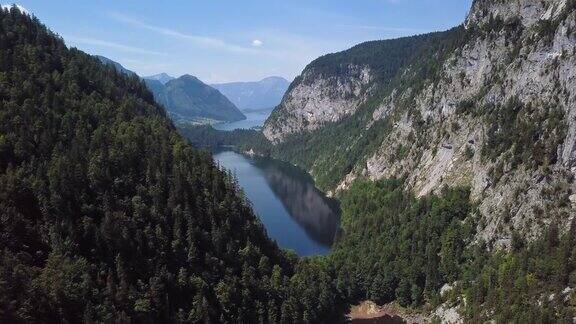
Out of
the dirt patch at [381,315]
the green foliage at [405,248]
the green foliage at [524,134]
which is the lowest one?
the dirt patch at [381,315]

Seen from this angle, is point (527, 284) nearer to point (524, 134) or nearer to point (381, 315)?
point (381, 315)

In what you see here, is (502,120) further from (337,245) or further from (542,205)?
(337,245)

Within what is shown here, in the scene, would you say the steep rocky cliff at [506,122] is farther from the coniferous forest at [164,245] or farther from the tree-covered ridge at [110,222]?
the tree-covered ridge at [110,222]

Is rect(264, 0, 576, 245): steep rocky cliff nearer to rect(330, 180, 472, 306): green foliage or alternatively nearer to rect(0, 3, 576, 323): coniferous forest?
rect(330, 180, 472, 306): green foliage

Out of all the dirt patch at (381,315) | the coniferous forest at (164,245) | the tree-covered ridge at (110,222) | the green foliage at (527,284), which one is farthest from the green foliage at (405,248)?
the tree-covered ridge at (110,222)

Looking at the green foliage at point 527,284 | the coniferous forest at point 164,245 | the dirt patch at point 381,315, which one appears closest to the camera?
the coniferous forest at point 164,245

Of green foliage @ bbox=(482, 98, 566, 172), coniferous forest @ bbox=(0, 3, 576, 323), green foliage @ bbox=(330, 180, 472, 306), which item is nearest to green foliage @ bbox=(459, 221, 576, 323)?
coniferous forest @ bbox=(0, 3, 576, 323)
